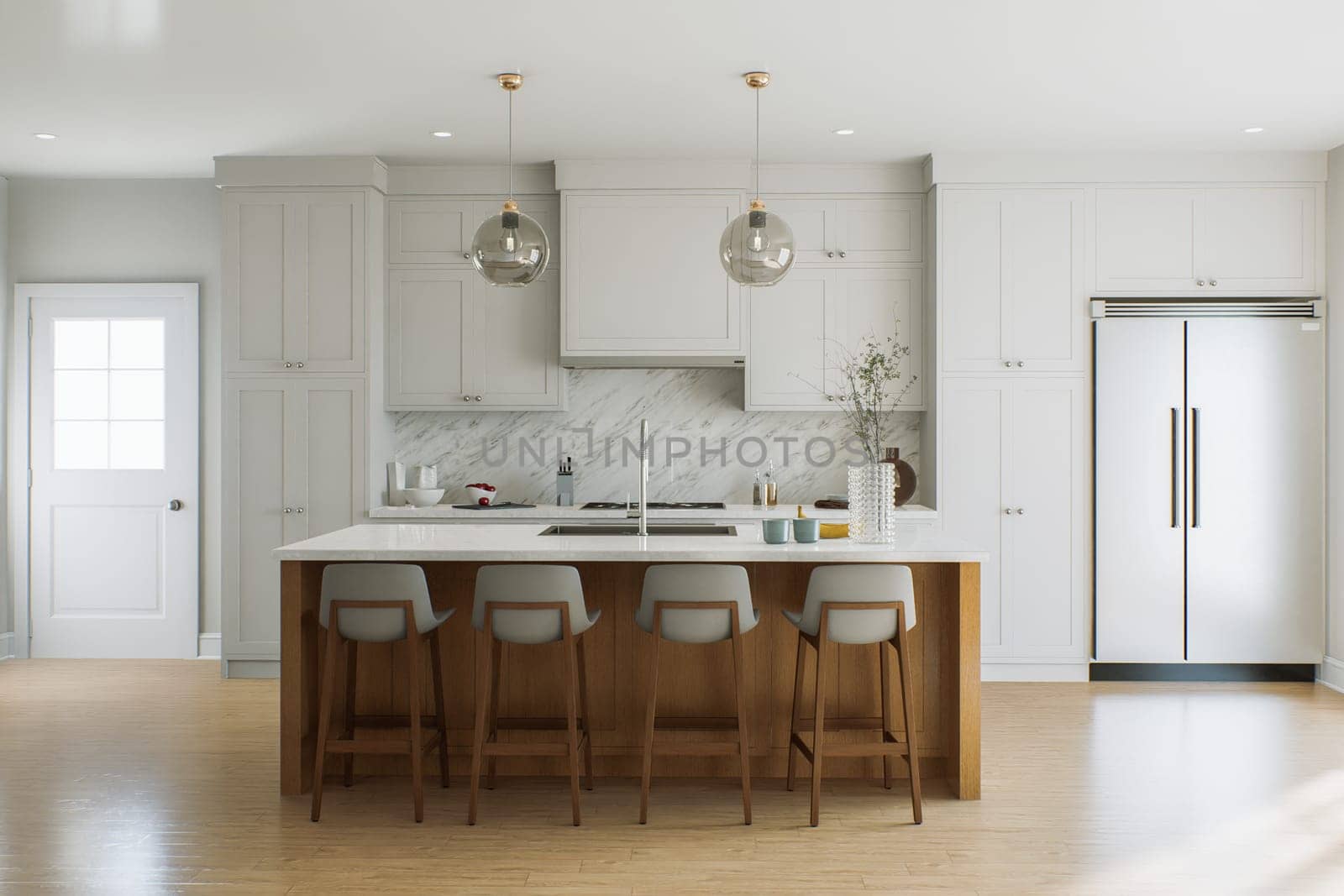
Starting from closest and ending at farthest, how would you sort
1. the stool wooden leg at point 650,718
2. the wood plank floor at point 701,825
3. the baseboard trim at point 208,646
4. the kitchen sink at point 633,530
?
the wood plank floor at point 701,825 < the stool wooden leg at point 650,718 < the kitchen sink at point 633,530 < the baseboard trim at point 208,646

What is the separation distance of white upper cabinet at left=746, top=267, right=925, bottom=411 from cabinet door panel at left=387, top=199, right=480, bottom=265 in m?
1.66

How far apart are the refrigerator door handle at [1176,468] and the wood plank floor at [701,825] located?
1.13 metres

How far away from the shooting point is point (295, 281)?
523 centimetres

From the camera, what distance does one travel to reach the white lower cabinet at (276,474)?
522 cm

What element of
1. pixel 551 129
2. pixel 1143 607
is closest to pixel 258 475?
pixel 551 129

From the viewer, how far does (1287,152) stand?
202 inches

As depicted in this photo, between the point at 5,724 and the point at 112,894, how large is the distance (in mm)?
2133

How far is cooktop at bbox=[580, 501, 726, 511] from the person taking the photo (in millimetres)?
5277

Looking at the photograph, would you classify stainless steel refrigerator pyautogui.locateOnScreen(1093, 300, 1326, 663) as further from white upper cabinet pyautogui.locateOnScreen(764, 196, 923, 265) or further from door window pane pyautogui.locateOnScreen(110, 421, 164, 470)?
door window pane pyautogui.locateOnScreen(110, 421, 164, 470)

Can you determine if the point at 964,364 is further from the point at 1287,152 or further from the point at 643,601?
the point at 643,601

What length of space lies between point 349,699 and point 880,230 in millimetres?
3661

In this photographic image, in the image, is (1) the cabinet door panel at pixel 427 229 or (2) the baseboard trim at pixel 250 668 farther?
(1) the cabinet door panel at pixel 427 229

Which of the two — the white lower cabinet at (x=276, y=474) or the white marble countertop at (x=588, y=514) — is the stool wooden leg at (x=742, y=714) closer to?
the white marble countertop at (x=588, y=514)

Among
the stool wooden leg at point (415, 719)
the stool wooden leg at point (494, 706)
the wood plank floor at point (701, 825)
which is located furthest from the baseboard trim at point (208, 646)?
the stool wooden leg at point (415, 719)
